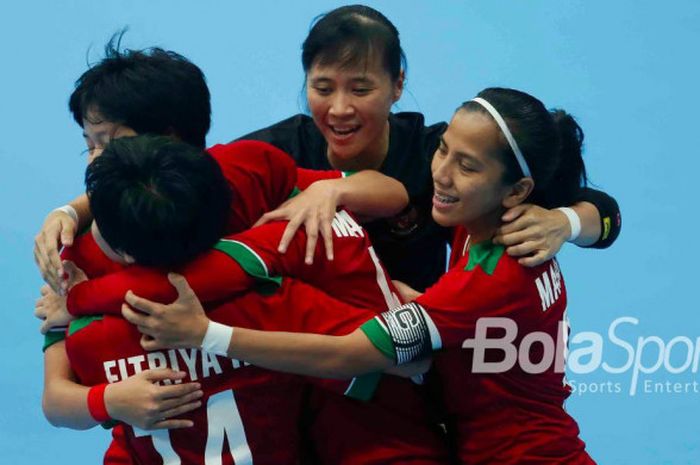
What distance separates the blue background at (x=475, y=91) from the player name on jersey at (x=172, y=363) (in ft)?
7.41

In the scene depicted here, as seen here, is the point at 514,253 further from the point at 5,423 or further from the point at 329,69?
the point at 5,423

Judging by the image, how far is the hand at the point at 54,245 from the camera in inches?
86.8

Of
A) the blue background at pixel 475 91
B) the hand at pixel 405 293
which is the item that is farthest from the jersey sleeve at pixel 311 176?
the blue background at pixel 475 91

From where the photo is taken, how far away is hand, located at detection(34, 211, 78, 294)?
221 cm

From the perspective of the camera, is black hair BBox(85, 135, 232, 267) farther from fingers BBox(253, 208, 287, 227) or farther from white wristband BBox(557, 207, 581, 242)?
white wristband BBox(557, 207, 581, 242)

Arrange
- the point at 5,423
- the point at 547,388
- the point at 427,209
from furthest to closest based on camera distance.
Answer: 1. the point at 5,423
2. the point at 427,209
3. the point at 547,388

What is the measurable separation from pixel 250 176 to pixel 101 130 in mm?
350

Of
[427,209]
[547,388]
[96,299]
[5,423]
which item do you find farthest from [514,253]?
[5,423]

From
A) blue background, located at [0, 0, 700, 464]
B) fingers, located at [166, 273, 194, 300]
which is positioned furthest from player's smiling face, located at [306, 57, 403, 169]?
blue background, located at [0, 0, 700, 464]

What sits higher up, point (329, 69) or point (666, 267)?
point (666, 267)

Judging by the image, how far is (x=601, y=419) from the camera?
4211 mm

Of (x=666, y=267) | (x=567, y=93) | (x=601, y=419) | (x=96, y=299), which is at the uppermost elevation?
(x=567, y=93)

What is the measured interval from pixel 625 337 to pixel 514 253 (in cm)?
234

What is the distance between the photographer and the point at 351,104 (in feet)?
8.76
